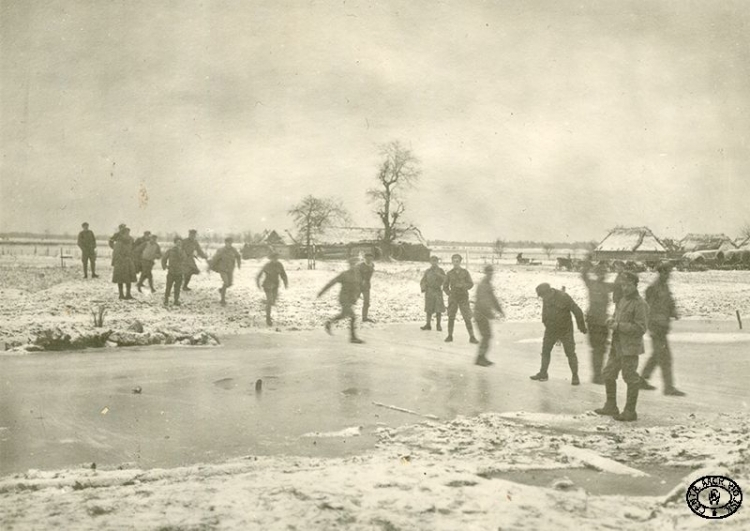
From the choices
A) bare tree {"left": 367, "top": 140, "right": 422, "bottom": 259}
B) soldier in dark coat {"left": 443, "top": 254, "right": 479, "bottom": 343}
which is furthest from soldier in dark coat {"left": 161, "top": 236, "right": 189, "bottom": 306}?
soldier in dark coat {"left": 443, "top": 254, "right": 479, "bottom": 343}

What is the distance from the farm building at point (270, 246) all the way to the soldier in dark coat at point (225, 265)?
55cm

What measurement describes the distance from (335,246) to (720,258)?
11297 mm

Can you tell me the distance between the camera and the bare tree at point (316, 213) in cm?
911

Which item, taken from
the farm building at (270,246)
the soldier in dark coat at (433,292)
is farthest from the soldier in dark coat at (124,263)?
the soldier in dark coat at (433,292)

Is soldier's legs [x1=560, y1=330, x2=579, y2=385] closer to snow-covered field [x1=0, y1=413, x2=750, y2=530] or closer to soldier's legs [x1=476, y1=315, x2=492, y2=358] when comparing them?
soldier's legs [x1=476, y1=315, x2=492, y2=358]

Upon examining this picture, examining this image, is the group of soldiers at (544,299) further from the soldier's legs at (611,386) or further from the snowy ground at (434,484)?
the snowy ground at (434,484)

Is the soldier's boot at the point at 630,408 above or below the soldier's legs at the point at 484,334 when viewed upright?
below

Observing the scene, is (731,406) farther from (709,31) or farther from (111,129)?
(111,129)

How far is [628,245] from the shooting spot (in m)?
10.0

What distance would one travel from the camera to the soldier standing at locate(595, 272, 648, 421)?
6.57 meters

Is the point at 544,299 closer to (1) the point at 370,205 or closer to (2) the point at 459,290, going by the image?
(1) the point at 370,205

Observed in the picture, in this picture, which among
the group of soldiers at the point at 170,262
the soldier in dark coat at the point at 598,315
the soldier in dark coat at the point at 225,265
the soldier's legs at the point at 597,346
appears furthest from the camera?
the soldier in dark coat at the point at 225,265

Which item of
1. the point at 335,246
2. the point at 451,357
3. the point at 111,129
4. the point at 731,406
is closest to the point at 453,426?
the point at 731,406

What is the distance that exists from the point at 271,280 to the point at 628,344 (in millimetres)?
8103
